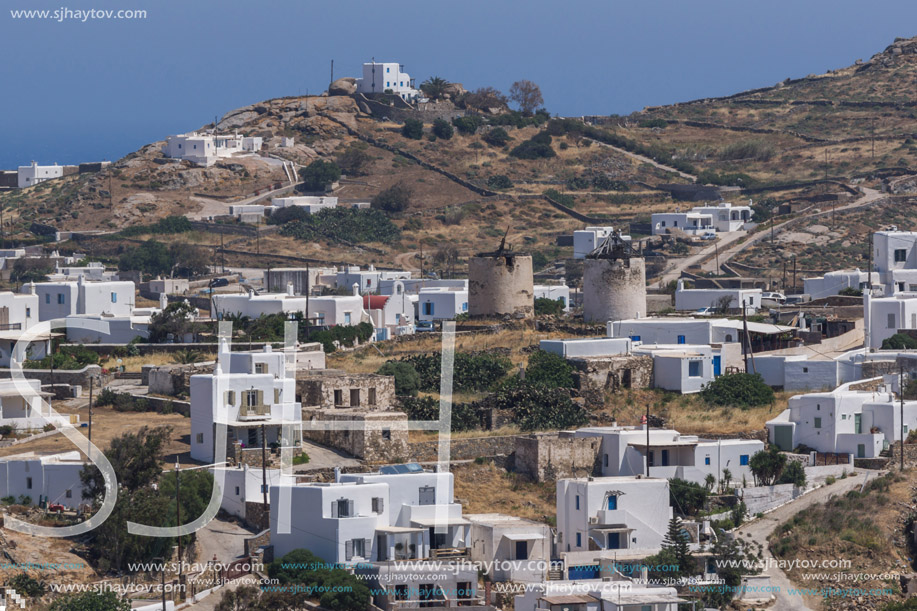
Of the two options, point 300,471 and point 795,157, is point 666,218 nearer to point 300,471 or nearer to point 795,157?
point 795,157

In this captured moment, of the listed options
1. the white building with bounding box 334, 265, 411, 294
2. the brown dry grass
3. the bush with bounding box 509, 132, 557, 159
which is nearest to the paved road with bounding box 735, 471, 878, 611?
the brown dry grass

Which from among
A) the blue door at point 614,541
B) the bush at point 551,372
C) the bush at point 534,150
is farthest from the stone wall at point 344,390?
the bush at point 534,150

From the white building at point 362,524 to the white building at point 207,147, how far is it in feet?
220

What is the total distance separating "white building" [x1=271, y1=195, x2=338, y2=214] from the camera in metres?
89.9

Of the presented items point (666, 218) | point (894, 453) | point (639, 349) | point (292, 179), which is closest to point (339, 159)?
point (292, 179)

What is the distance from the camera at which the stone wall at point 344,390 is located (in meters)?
38.9

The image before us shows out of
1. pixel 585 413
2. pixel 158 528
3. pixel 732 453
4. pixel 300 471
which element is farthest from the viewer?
pixel 585 413

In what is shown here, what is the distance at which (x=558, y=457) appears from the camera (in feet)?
121

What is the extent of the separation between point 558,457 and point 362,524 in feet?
21.4

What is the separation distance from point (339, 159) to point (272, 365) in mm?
62491

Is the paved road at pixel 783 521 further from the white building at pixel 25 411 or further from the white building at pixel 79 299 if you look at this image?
the white building at pixel 79 299

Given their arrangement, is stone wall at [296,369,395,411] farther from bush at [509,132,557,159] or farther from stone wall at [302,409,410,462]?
bush at [509,132,557,159]

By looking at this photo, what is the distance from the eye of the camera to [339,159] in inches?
3969

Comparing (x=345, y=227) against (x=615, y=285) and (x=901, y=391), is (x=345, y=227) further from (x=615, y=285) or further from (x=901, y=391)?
(x=901, y=391)
